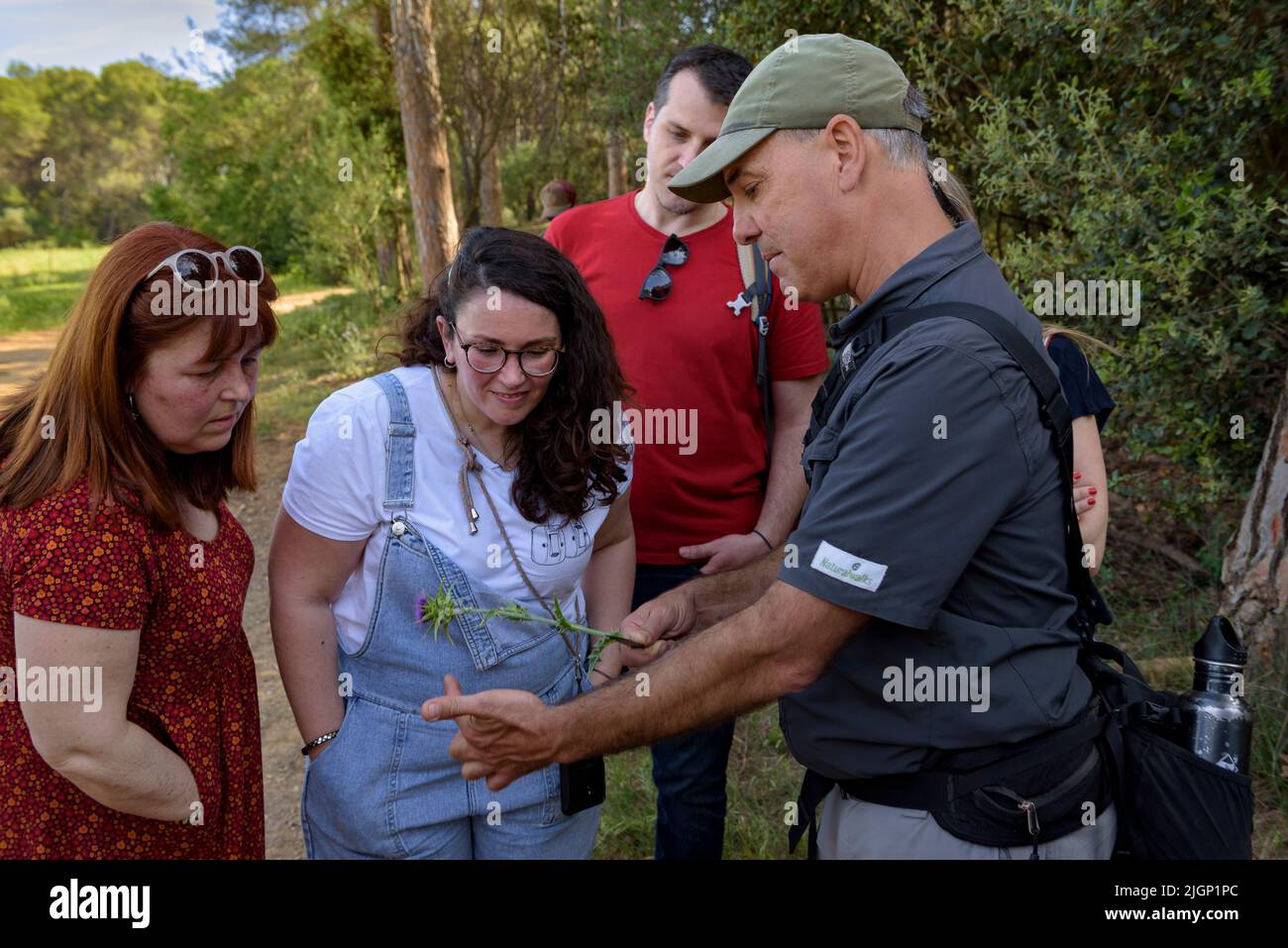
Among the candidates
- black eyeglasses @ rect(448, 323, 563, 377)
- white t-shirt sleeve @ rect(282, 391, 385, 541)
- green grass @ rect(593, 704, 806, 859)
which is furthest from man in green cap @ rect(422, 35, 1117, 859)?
green grass @ rect(593, 704, 806, 859)

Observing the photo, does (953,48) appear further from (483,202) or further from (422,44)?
(483,202)

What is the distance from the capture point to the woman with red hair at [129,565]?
6.01 ft

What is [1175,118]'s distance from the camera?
4898mm

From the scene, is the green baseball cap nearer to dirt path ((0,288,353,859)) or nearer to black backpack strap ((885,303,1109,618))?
black backpack strap ((885,303,1109,618))

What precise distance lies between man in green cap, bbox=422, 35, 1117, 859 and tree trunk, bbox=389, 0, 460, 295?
9204 millimetres

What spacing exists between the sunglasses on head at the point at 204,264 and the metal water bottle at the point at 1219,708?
205 centimetres

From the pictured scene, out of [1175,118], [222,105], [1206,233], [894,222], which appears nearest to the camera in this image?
[894,222]

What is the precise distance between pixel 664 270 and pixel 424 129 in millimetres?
8530

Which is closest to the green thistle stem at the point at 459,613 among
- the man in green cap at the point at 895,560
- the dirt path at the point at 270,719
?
the man in green cap at the point at 895,560

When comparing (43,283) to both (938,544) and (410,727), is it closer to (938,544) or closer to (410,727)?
(410,727)

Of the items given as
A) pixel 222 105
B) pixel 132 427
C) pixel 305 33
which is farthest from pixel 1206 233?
pixel 222 105

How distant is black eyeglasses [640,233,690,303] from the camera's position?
321 cm

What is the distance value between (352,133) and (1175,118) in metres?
13.3

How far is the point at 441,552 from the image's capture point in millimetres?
2295
